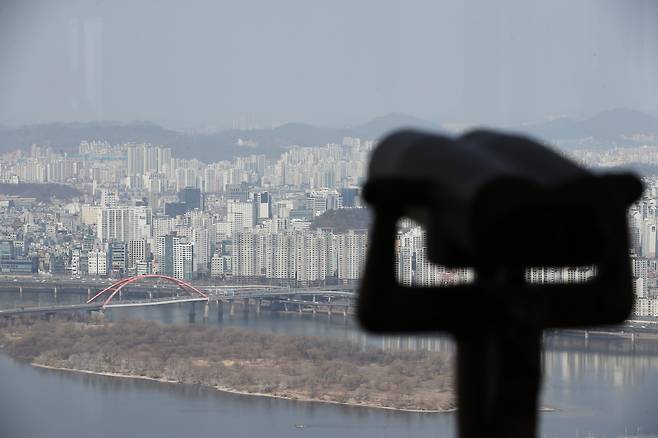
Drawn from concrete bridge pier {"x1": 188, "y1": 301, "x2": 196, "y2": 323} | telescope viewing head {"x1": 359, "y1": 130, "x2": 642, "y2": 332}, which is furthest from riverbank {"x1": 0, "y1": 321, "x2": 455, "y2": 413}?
telescope viewing head {"x1": 359, "y1": 130, "x2": 642, "y2": 332}

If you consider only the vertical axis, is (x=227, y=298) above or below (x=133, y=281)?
below

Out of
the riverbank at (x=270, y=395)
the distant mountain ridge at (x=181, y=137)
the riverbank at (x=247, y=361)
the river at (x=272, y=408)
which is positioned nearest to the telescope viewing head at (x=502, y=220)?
the river at (x=272, y=408)

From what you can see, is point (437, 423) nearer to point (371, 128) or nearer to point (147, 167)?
point (371, 128)

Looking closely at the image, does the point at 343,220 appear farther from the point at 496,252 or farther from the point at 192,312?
the point at 496,252

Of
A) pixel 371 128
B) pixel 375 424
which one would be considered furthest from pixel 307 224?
pixel 375 424

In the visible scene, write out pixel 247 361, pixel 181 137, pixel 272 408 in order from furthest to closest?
pixel 181 137
pixel 247 361
pixel 272 408

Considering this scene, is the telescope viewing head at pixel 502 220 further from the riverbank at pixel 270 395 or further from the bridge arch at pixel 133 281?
the bridge arch at pixel 133 281

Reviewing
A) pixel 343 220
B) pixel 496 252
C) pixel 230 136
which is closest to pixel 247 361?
pixel 343 220

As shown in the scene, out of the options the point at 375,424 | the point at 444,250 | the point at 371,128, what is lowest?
the point at 375,424
